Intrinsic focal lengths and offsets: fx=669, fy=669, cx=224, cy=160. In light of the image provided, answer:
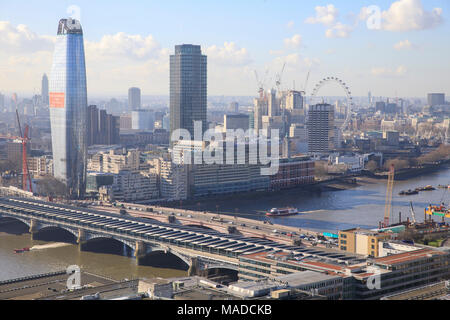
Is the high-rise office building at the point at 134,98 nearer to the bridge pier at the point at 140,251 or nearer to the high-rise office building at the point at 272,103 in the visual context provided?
the high-rise office building at the point at 272,103

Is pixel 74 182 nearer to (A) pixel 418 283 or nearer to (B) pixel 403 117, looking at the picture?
(A) pixel 418 283

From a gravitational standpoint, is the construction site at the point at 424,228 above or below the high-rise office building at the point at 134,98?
below

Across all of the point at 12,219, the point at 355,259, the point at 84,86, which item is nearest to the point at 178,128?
the point at 84,86

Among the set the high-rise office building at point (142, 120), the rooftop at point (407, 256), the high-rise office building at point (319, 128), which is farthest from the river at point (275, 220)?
the high-rise office building at point (142, 120)

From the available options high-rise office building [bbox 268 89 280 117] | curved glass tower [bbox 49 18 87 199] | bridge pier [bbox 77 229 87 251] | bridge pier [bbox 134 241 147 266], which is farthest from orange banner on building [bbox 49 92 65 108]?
high-rise office building [bbox 268 89 280 117]

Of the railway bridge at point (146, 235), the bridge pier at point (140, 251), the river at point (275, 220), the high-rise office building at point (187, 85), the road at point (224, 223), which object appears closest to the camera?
the railway bridge at point (146, 235)

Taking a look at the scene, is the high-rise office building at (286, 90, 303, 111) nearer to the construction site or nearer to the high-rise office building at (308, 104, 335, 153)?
the high-rise office building at (308, 104, 335, 153)

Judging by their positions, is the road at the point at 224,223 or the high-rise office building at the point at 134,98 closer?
the road at the point at 224,223

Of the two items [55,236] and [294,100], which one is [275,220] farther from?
[294,100]
